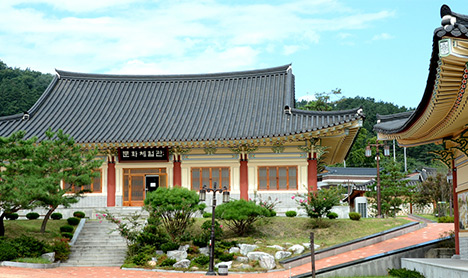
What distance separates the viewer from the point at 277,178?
1130 inches

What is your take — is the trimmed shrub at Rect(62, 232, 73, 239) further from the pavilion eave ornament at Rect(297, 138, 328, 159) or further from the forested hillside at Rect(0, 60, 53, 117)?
the forested hillside at Rect(0, 60, 53, 117)

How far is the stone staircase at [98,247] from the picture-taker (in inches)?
878

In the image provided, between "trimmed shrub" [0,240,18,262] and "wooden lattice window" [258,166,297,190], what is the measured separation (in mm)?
12702

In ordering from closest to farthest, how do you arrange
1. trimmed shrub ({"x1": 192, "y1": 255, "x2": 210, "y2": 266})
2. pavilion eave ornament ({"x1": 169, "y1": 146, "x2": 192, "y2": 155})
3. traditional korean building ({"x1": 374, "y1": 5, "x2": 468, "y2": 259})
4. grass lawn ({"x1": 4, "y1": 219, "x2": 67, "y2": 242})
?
traditional korean building ({"x1": 374, "y1": 5, "x2": 468, "y2": 259}) < trimmed shrub ({"x1": 192, "y1": 255, "x2": 210, "y2": 266}) < grass lawn ({"x1": 4, "y1": 219, "x2": 67, "y2": 242}) < pavilion eave ornament ({"x1": 169, "y1": 146, "x2": 192, "y2": 155})

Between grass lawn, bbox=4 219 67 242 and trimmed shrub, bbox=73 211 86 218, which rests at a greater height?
trimmed shrub, bbox=73 211 86 218

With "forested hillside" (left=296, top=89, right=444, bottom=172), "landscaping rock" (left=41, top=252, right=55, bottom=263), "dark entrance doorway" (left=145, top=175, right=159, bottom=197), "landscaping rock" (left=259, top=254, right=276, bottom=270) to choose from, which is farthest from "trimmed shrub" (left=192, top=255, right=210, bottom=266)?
"forested hillside" (left=296, top=89, right=444, bottom=172)

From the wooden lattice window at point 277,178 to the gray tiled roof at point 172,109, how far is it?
78.1 inches

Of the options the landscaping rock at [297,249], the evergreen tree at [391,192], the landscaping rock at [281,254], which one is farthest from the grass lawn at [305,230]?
the evergreen tree at [391,192]

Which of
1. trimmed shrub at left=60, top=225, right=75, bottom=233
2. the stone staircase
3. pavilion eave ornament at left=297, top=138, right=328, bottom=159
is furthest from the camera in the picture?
pavilion eave ornament at left=297, top=138, right=328, bottom=159

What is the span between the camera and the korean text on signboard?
2969 centimetres

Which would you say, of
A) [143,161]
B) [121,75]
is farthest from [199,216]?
[121,75]

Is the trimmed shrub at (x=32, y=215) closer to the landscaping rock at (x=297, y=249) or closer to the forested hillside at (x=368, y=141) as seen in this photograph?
the landscaping rock at (x=297, y=249)

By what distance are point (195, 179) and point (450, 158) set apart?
50.3ft

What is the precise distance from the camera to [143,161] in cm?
2992
